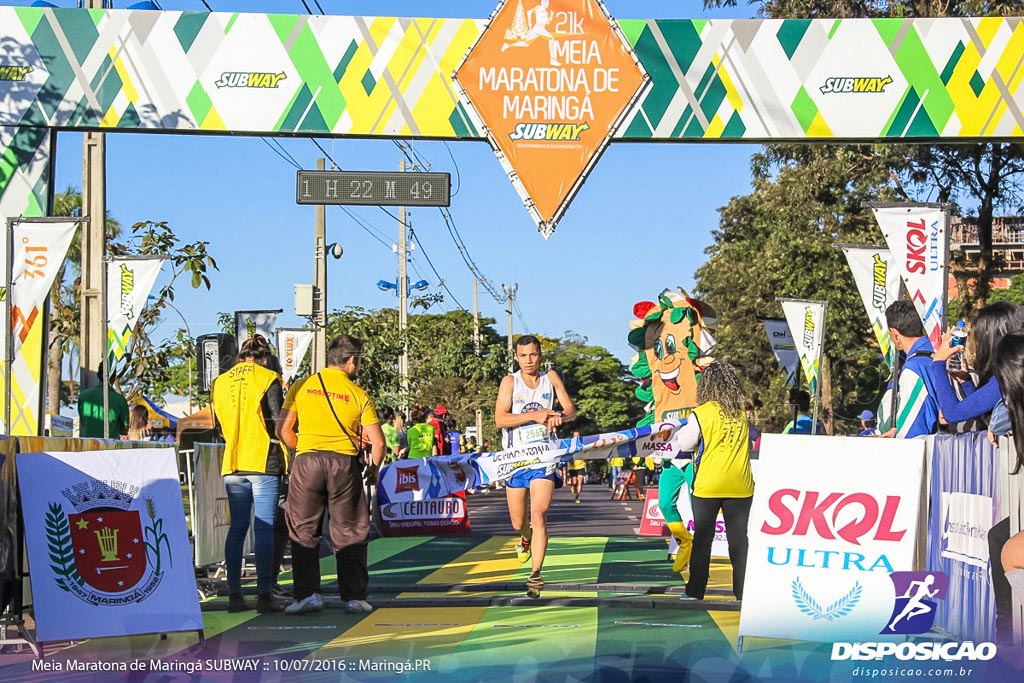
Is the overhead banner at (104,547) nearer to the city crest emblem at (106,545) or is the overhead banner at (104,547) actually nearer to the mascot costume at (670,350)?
the city crest emblem at (106,545)

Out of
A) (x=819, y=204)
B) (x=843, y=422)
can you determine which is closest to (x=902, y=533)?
(x=819, y=204)

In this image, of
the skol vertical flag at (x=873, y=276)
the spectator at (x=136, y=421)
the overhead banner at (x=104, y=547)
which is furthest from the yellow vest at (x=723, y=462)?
the spectator at (x=136, y=421)

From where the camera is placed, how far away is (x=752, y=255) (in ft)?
147

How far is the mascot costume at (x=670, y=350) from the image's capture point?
45.4 feet

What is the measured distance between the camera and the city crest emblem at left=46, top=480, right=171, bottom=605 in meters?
7.50

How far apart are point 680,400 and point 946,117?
373cm

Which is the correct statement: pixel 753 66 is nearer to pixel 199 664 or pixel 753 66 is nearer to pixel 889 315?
pixel 889 315

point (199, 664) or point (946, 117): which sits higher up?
point (946, 117)

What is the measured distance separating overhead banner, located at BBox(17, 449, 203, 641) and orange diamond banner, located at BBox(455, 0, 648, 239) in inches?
211

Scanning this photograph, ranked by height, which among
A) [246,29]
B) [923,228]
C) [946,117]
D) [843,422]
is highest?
[246,29]

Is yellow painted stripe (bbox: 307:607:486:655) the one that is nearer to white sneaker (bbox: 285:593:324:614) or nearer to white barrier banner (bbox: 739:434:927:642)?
white sneaker (bbox: 285:593:324:614)

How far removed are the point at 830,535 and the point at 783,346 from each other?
20.1m

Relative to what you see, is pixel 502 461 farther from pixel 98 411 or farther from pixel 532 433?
pixel 98 411

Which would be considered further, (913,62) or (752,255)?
(752,255)
